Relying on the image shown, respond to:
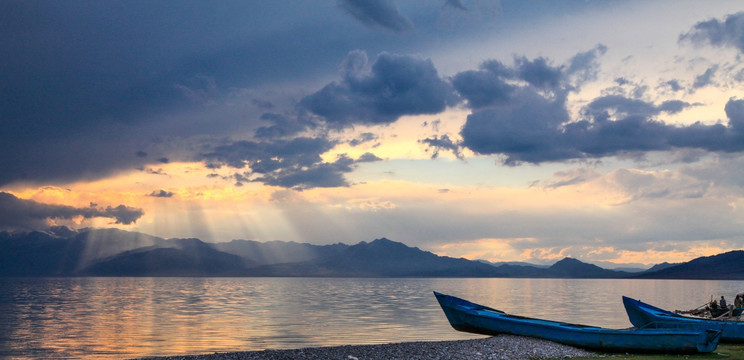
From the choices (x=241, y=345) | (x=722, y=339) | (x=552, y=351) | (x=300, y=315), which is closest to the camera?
(x=552, y=351)

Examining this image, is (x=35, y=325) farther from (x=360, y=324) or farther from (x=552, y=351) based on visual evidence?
(x=552, y=351)

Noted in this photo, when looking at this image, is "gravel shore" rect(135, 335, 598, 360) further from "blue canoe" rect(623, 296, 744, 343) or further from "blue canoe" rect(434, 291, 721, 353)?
"blue canoe" rect(623, 296, 744, 343)

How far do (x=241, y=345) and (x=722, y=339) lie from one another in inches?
1458

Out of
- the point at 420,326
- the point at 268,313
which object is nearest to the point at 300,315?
the point at 268,313

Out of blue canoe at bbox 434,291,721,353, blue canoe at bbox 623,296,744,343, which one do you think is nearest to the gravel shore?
blue canoe at bbox 434,291,721,353

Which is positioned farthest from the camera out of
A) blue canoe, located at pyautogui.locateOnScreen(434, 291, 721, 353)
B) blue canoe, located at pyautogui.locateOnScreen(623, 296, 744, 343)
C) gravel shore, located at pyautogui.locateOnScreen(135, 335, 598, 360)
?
blue canoe, located at pyautogui.locateOnScreen(623, 296, 744, 343)

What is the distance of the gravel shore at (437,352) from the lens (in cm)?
3350

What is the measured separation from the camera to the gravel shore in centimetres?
3350

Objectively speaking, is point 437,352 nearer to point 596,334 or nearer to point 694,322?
point 596,334

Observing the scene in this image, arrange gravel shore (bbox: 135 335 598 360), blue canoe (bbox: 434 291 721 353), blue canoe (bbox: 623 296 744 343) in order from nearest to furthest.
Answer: gravel shore (bbox: 135 335 598 360)
blue canoe (bbox: 434 291 721 353)
blue canoe (bbox: 623 296 744 343)

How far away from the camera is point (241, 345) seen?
47.6 meters

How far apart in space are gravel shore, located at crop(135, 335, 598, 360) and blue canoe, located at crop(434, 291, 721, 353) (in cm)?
81

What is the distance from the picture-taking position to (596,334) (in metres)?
38.0

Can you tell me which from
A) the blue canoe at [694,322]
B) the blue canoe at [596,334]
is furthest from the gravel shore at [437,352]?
the blue canoe at [694,322]
